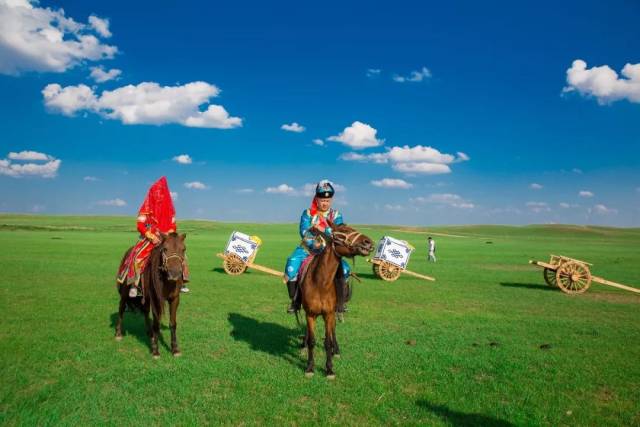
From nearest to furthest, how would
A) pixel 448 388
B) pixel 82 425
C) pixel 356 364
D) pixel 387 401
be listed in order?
pixel 82 425 → pixel 387 401 → pixel 448 388 → pixel 356 364

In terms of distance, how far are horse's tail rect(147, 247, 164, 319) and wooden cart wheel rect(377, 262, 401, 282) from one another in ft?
48.4

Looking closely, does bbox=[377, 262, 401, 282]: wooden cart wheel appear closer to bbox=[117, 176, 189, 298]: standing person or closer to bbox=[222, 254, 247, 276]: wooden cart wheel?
bbox=[222, 254, 247, 276]: wooden cart wheel

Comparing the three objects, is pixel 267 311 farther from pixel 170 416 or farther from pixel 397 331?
pixel 170 416

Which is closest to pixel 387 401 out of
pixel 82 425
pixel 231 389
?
pixel 231 389

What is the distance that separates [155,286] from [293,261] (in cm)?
287

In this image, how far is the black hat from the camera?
8.19 m

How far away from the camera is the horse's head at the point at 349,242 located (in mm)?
6202

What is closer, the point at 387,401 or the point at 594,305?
the point at 387,401

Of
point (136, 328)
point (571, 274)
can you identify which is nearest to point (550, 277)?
point (571, 274)

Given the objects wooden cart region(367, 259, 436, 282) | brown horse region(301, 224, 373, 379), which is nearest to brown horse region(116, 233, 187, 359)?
brown horse region(301, 224, 373, 379)

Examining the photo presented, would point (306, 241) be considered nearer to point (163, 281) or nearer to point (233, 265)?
point (163, 281)

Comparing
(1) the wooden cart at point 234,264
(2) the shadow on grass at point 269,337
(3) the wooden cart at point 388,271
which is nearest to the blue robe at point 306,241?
(2) the shadow on grass at point 269,337

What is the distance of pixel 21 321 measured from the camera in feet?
37.0

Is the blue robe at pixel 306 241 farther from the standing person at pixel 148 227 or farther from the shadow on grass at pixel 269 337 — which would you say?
the standing person at pixel 148 227
